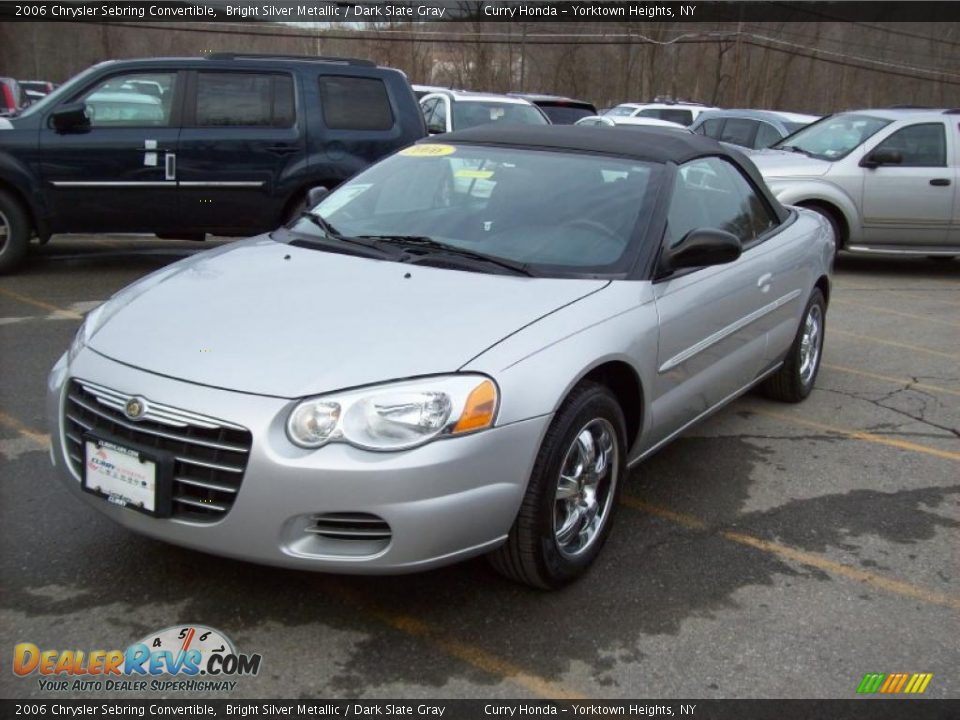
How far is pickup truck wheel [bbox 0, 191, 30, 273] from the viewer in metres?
7.74

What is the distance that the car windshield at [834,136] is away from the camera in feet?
33.4

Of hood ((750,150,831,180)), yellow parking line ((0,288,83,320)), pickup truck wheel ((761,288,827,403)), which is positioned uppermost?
hood ((750,150,831,180))

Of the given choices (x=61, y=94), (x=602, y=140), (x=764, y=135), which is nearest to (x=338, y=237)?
(x=602, y=140)

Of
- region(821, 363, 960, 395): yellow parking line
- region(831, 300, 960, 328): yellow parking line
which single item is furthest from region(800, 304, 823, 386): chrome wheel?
region(831, 300, 960, 328): yellow parking line

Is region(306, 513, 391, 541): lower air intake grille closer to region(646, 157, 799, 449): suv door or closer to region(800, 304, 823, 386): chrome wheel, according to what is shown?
region(646, 157, 799, 449): suv door

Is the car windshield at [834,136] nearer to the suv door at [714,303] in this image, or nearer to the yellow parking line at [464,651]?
the suv door at [714,303]

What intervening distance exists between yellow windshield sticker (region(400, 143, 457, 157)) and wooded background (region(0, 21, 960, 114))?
2833 centimetres

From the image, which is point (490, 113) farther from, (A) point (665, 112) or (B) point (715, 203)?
(B) point (715, 203)

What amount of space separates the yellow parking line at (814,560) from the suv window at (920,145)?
7.55m

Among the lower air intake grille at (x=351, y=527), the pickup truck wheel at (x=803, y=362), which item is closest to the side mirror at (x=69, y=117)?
the pickup truck wheel at (x=803, y=362)

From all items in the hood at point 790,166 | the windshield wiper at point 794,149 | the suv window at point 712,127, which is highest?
the suv window at point 712,127

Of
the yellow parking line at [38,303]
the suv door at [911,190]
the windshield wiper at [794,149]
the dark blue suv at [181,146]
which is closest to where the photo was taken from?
the yellow parking line at [38,303]

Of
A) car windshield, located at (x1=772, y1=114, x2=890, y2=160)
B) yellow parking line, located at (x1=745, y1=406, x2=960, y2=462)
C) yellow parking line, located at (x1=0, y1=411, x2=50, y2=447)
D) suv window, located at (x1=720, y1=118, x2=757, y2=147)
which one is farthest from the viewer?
suv window, located at (x1=720, y1=118, x2=757, y2=147)

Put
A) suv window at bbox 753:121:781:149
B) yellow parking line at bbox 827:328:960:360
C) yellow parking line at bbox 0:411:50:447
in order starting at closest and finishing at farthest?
yellow parking line at bbox 0:411:50:447 → yellow parking line at bbox 827:328:960:360 → suv window at bbox 753:121:781:149
